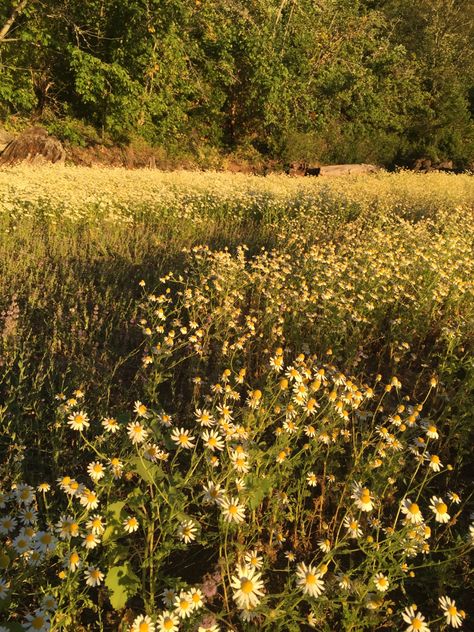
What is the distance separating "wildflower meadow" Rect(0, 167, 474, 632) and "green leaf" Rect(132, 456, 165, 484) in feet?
0.03

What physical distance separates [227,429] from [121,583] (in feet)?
2.19

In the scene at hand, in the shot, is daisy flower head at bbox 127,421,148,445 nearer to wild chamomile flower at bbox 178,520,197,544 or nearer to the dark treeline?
wild chamomile flower at bbox 178,520,197,544

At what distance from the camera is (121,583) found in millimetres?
1589

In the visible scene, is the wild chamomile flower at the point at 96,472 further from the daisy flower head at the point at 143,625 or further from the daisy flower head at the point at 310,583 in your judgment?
the daisy flower head at the point at 310,583

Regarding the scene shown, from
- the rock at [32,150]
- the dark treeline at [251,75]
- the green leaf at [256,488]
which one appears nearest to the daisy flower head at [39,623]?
the green leaf at [256,488]

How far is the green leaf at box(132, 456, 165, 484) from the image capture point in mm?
1605

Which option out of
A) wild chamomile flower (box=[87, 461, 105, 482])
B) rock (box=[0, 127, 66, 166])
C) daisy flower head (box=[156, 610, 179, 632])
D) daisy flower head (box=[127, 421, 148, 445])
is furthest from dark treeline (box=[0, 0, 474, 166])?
daisy flower head (box=[156, 610, 179, 632])

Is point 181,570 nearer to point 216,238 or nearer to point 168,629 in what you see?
point 168,629

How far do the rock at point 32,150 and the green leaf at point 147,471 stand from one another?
1300cm

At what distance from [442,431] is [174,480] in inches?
80.0

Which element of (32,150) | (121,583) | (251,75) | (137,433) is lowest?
(32,150)

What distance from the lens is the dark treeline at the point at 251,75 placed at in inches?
650

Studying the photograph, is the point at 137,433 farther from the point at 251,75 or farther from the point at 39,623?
the point at 251,75

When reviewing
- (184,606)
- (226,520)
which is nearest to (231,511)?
(226,520)
